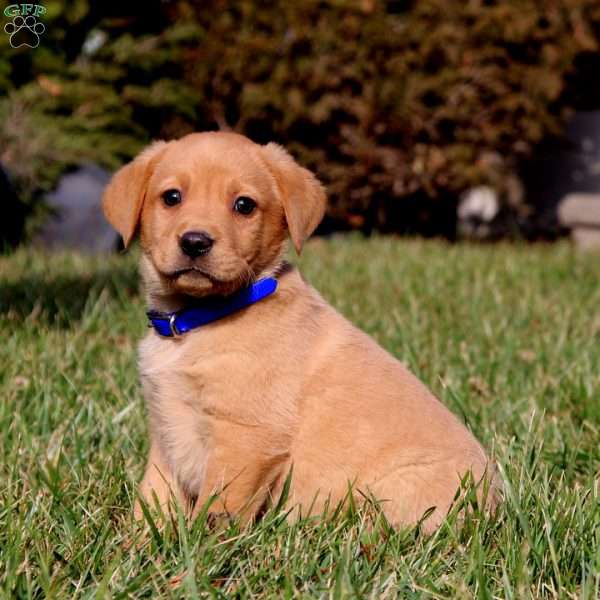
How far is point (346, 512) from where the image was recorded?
102 inches

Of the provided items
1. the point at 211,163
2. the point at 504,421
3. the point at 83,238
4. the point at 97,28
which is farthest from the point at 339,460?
the point at 97,28

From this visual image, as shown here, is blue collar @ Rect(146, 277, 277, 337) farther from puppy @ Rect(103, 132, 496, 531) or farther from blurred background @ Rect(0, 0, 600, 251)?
blurred background @ Rect(0, 0, 600, 251)

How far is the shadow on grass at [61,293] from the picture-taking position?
4.98m

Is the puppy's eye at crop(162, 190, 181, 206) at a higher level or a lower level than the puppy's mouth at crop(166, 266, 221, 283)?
higher

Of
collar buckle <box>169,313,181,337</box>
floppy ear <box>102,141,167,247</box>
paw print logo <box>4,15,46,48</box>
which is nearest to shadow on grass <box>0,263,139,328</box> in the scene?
floppy ear <box>102,141,167,247</box>

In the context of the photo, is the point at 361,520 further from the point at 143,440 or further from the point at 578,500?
the point at 143,440

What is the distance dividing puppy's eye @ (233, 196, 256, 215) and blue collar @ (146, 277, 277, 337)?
221 mm

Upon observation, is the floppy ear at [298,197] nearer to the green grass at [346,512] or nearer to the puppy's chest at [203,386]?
the puppy's chest at [203,386]

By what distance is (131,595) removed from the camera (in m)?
2.15

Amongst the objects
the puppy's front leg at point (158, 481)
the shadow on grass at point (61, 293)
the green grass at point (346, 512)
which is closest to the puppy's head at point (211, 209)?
the puppy's front leg at point (158, 481)

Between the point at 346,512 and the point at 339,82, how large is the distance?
734 cm

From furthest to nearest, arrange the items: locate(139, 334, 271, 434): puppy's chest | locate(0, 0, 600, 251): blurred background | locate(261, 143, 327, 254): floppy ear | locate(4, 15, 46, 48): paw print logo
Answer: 1. locate(0, 0, 600, 251): blurred background
2. locate(4, 15, 46, 48): paw print logo
3. locate(261, 143, 327, 254): floppy ear
4. locate(139, 334, 271, 434): puppy's chest

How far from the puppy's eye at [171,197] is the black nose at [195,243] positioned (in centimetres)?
22

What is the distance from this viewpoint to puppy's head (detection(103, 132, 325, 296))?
2701 mm
